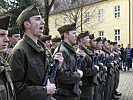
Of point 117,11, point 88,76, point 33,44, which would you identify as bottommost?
point 88,76

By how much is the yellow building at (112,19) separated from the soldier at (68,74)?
32201mm

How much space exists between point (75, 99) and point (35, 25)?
184 cm

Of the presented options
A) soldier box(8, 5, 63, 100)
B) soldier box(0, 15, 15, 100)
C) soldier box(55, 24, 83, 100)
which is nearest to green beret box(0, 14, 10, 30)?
soldier box(0, 15, 15, 100)

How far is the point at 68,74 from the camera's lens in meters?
4.90

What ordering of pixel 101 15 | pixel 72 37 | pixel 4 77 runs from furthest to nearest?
1. pixel 101 15
2. pixel 72 37
3. pixel 4 77

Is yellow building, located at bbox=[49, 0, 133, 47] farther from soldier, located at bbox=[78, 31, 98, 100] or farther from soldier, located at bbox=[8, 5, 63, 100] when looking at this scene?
soldier, located at bbox=[8, 5, 63, 100]

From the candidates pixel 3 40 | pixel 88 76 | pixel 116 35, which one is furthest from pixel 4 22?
pixel 116 35

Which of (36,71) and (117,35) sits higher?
(117,35)

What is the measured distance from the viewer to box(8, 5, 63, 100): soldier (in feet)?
11.7

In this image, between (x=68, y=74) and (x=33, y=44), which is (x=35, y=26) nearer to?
(x=33, y=44)

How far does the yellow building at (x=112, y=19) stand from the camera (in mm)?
37594

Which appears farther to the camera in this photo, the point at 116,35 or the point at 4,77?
the point at 116,35

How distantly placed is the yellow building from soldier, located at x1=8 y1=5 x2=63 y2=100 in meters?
33.7

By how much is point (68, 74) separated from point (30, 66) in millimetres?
1388
